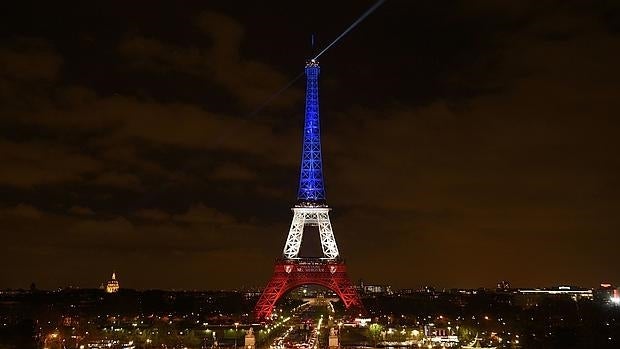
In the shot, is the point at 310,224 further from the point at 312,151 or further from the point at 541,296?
the point at 541,296

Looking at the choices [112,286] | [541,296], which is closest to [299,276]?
[541,296]

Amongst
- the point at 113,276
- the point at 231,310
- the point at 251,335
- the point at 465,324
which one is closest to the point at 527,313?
the point at 465,324

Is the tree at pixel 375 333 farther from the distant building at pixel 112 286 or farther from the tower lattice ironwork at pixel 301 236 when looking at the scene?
the distant building at pixel 112 286

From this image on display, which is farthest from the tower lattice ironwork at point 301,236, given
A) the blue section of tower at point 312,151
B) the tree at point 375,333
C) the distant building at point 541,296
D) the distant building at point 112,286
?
the distant building at point 112,286

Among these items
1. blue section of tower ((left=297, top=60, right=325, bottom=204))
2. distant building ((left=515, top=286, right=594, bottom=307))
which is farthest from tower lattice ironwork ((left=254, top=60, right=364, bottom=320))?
distant building ((left=515, top=286, right=594, bottom=307))

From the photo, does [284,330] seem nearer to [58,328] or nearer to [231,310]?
[58,328]

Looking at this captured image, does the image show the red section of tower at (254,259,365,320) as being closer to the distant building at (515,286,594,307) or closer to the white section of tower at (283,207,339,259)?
the white section of tower at (283,207,339,259)

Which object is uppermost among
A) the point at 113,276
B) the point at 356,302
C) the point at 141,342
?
the point at 113,276
